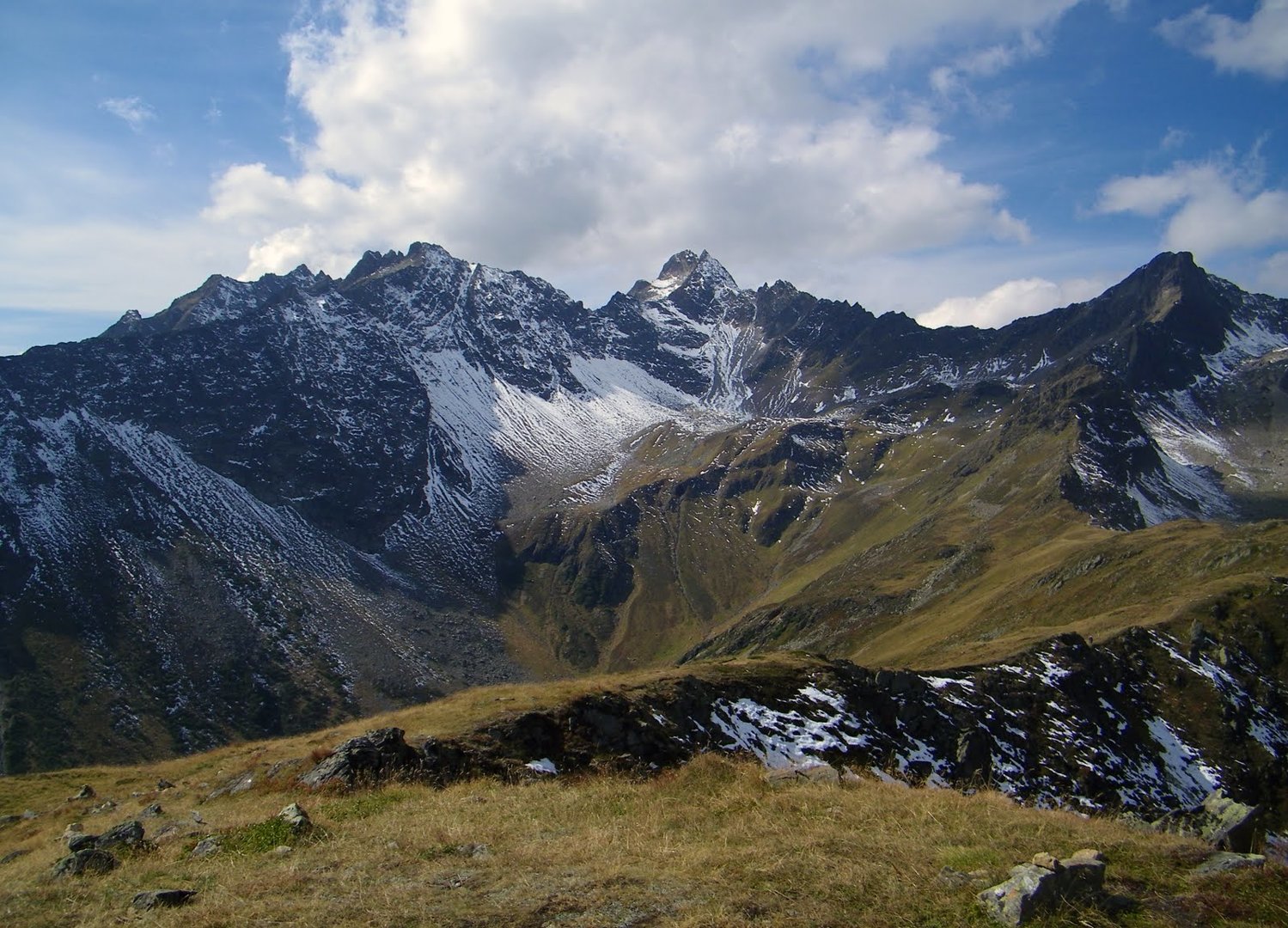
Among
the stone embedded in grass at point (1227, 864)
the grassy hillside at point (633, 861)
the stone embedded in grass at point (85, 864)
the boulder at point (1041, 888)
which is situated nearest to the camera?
the boulder at point (1041, 888)

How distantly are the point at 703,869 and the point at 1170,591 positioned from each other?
14701cm

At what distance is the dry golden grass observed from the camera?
1160 cm

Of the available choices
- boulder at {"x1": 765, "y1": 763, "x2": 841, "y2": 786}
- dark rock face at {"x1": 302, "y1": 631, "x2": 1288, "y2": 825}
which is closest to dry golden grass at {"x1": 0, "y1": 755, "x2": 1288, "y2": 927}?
boulder at {"x1": 765, "y1": 763, "x2": 841, "y2": 786}

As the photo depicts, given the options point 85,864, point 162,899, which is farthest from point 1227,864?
point 85,864

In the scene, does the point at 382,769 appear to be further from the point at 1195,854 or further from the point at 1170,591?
the point at 1170,591

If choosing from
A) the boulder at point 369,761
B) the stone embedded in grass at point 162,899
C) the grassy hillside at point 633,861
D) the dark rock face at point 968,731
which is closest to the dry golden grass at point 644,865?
the grassy hillside at point 633,861

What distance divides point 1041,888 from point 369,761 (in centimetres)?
1839

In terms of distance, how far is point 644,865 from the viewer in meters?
13.7

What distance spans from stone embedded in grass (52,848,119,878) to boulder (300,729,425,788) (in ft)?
20.9

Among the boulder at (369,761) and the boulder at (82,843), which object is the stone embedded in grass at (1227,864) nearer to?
the boulder at (369,761)

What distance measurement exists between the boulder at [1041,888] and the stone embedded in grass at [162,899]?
12536 millimetres

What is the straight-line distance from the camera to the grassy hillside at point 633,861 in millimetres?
11586

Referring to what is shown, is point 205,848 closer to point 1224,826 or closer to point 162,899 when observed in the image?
point 162,899

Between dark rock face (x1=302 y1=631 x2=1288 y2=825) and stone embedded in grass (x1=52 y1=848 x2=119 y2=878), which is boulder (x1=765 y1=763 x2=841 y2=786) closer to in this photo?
dark rock face (x1=302 y1=631 x2=1288 y2=825)
